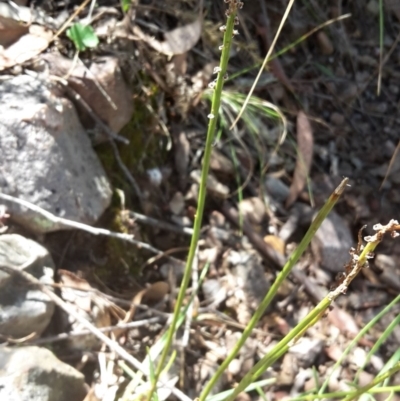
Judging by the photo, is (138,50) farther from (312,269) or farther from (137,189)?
(312,269)

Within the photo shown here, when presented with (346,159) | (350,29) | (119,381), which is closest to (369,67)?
(350,29)

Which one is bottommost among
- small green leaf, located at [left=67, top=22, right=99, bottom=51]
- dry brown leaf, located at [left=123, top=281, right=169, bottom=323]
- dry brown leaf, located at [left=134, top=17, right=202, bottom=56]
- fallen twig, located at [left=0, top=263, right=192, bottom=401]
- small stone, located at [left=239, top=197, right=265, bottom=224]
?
dry brown leaf, located at [left=123, top=281, right=169, bottom=323]

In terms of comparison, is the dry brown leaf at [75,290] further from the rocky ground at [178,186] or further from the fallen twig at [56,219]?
the fallen twig at [56,219]

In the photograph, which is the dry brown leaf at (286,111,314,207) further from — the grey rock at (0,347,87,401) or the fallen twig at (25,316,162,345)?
the grey rock at (0,347,87,401)

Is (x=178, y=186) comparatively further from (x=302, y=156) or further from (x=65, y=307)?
(x=65, y=307)

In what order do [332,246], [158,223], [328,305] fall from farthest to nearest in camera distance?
[332,246], [158,223], [328,305]

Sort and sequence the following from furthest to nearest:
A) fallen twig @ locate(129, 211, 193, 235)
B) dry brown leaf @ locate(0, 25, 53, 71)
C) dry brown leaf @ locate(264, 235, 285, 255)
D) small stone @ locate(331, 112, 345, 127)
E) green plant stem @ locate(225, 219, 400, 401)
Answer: small stone @ locate(331, 112, 345, 127)
dry brown leaf @ locate(264, 235, 285, 255)
fallen twig @ locate(129, 211, 193, 235)
dry brown leaf @ locate(0, 25, 53, 71)
green plant stem @ locate(225, 219, 400, 401)

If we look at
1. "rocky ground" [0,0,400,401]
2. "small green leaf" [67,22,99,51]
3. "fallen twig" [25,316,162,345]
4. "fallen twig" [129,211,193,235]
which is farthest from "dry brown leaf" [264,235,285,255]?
"small green leaf" [67,22,99,51]

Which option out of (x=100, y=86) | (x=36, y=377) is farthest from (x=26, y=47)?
(x=36, y=377)
